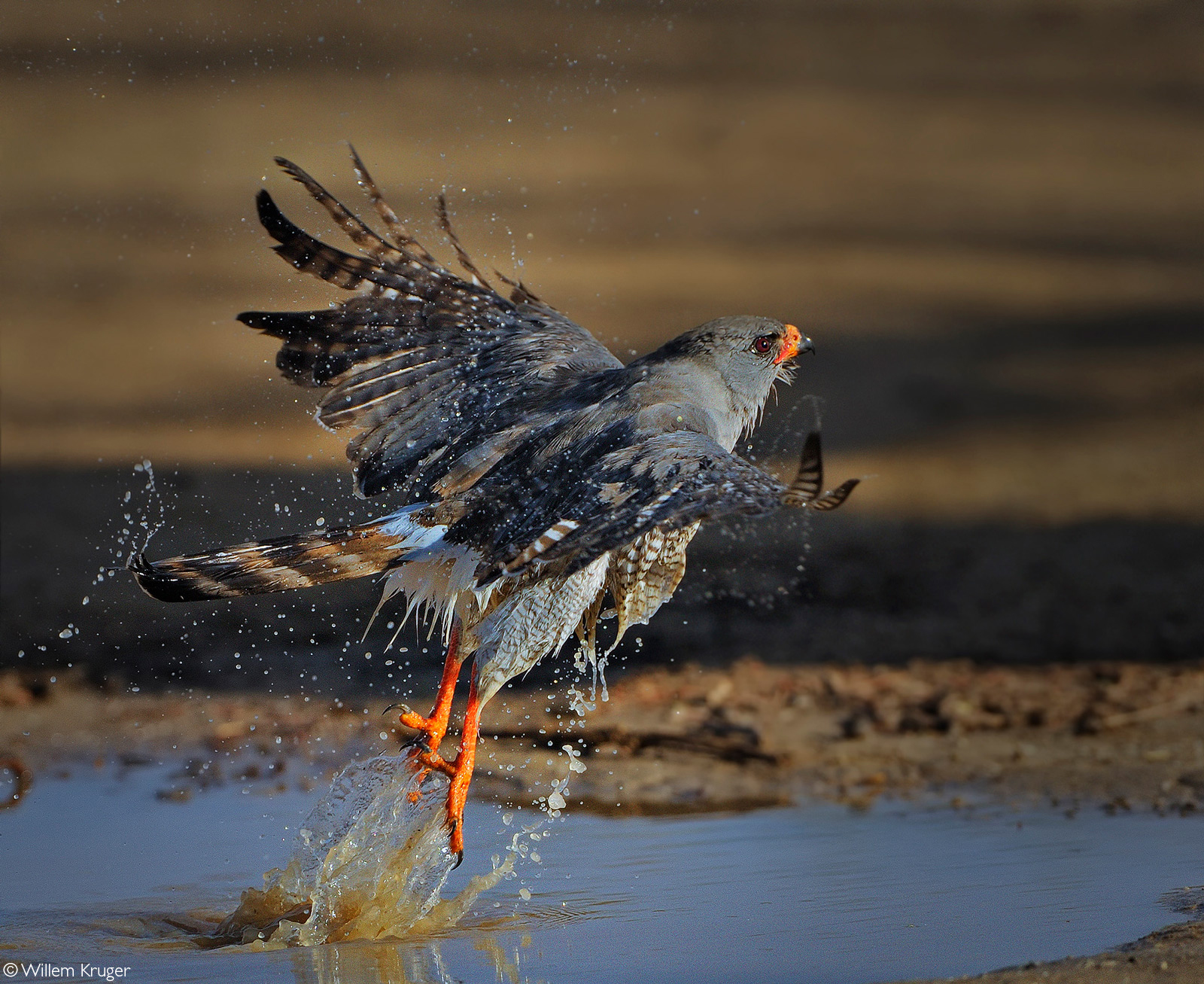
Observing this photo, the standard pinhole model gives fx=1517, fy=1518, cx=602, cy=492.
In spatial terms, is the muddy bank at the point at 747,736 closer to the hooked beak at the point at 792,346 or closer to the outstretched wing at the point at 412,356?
the outstretched wing at the point at 412,356

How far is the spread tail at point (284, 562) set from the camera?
167 inches

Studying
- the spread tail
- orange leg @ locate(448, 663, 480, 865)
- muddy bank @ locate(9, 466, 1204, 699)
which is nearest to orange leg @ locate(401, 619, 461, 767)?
orange leg @ locate(448, 663, 480, 865)

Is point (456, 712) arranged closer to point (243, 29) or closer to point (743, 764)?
point (743, 764)

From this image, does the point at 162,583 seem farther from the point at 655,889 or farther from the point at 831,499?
the point at 831,499

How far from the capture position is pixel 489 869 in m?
4.81

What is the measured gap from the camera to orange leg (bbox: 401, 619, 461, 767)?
16.3 feet

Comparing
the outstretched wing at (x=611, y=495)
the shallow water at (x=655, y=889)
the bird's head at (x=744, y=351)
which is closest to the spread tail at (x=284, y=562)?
the outstretched wing at (x=611, y=495)

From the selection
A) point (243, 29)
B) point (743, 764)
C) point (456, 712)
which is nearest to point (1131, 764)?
point (743, 764)

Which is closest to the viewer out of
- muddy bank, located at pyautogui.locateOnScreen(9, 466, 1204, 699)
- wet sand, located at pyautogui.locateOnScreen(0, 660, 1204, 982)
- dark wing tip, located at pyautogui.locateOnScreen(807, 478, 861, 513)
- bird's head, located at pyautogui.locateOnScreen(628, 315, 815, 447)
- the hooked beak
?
dark wing tip, located at pyautogui.locateOnScreen(807, 478, 861, 513)

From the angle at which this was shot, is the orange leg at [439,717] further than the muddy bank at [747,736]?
No

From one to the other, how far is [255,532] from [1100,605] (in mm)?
4370

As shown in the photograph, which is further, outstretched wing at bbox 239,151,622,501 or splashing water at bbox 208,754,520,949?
outstretched wing at bbox 239,151,622,501

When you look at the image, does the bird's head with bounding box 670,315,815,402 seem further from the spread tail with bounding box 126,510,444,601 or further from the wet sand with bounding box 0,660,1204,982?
the wet sand with bounding box 0,660,1204,982

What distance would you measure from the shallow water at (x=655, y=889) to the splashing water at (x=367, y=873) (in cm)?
11
